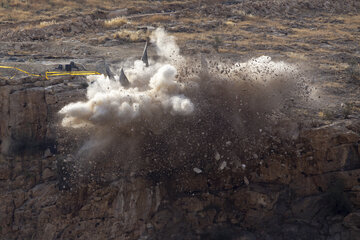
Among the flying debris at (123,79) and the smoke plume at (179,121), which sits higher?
the flying debris at (123,79)

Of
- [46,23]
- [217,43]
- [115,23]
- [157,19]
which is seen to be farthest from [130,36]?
[46,23]

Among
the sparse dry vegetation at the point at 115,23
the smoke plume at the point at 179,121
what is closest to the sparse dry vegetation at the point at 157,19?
the sparse dry vegetation at the point at 115,23

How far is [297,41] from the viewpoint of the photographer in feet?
73.3

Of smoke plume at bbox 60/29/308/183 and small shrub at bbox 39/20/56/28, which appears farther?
small shrub at bbox 39/20/56/28

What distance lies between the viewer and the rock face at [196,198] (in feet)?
41.4

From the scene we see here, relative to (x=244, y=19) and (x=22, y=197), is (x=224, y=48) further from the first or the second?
(x=22, y=197)

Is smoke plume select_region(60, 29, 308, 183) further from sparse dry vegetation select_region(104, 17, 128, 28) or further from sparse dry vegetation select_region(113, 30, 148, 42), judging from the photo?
sparse dry vegetation select_region(104, 17, 128, 28)

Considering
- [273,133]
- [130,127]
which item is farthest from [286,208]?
[130,127]

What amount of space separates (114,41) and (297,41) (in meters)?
10.6

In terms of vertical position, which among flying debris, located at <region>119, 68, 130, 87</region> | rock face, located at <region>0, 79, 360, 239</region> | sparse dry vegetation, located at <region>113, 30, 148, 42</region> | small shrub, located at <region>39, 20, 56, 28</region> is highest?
small shrub, located at <region>39, 20, 56, 28</region>

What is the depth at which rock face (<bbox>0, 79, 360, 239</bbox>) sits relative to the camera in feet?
41.4

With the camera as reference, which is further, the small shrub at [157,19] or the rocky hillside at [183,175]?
the small shrub at [157,19]

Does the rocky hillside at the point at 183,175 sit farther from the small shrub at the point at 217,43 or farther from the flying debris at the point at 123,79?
the small shrub at the point at 217,43

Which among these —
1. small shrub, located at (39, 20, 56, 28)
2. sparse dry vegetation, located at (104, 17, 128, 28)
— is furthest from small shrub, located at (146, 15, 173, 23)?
small shrub, located at (39, 20, 56, 28)
